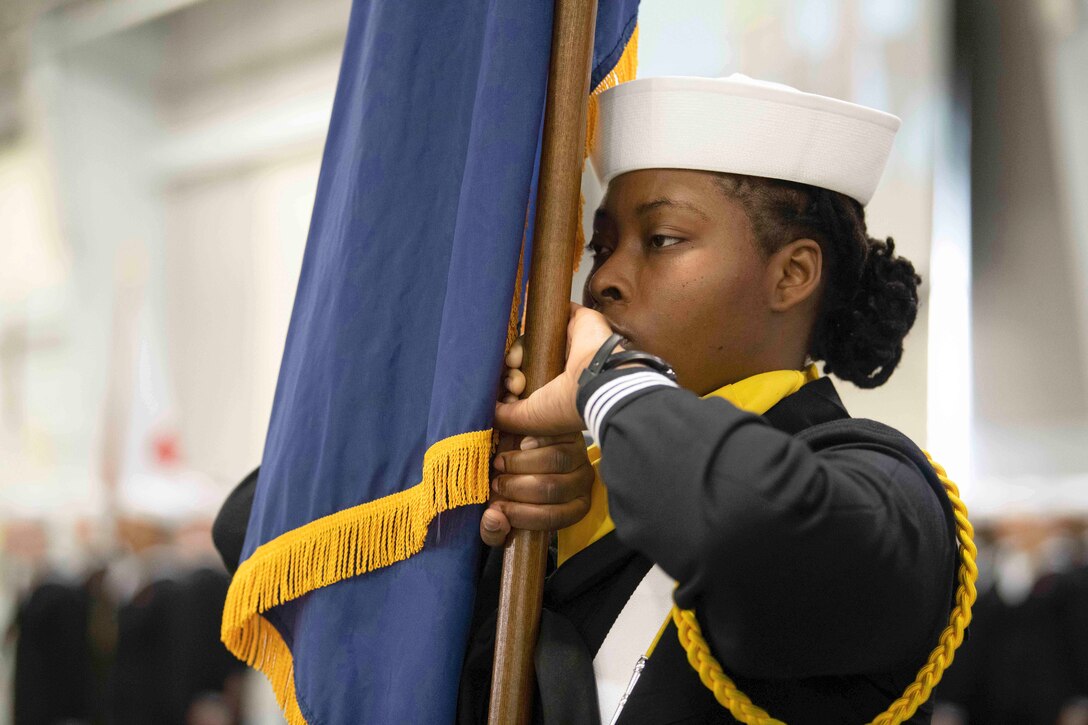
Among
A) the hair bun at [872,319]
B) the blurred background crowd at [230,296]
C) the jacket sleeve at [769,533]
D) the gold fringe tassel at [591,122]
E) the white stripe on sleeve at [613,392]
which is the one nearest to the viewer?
the jacket sleeve at [769,533]

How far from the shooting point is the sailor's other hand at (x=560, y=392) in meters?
1.14

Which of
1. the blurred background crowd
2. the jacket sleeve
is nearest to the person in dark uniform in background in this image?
the jacket sleeve

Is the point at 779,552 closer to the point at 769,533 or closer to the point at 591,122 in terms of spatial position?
the point at 769,533

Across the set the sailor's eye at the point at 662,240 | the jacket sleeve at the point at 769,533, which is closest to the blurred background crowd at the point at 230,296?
the sailor's eye at the point at 662,240

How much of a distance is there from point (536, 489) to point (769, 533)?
33 cm

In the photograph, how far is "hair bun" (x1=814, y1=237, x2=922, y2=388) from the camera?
56.4 inches

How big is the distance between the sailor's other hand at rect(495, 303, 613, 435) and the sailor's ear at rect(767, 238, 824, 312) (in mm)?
240

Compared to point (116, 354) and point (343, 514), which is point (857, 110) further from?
point (116, 354)

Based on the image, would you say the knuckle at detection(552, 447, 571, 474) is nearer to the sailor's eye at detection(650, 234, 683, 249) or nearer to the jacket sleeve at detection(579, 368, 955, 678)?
the jacket sleeve at detection(579, 368, 955, 678)

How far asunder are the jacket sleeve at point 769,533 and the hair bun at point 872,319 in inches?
16.3

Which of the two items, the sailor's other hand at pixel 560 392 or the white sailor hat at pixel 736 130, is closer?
the sailor's other hand at pixel 560 392

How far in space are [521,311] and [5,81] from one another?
25.8 ft

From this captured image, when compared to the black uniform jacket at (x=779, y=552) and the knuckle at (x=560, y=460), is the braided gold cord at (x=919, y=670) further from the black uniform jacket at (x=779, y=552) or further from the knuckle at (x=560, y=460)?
the knuckle at (x=560, y=460)

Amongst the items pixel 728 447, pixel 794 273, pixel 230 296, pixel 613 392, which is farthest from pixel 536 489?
pixel 230 296
